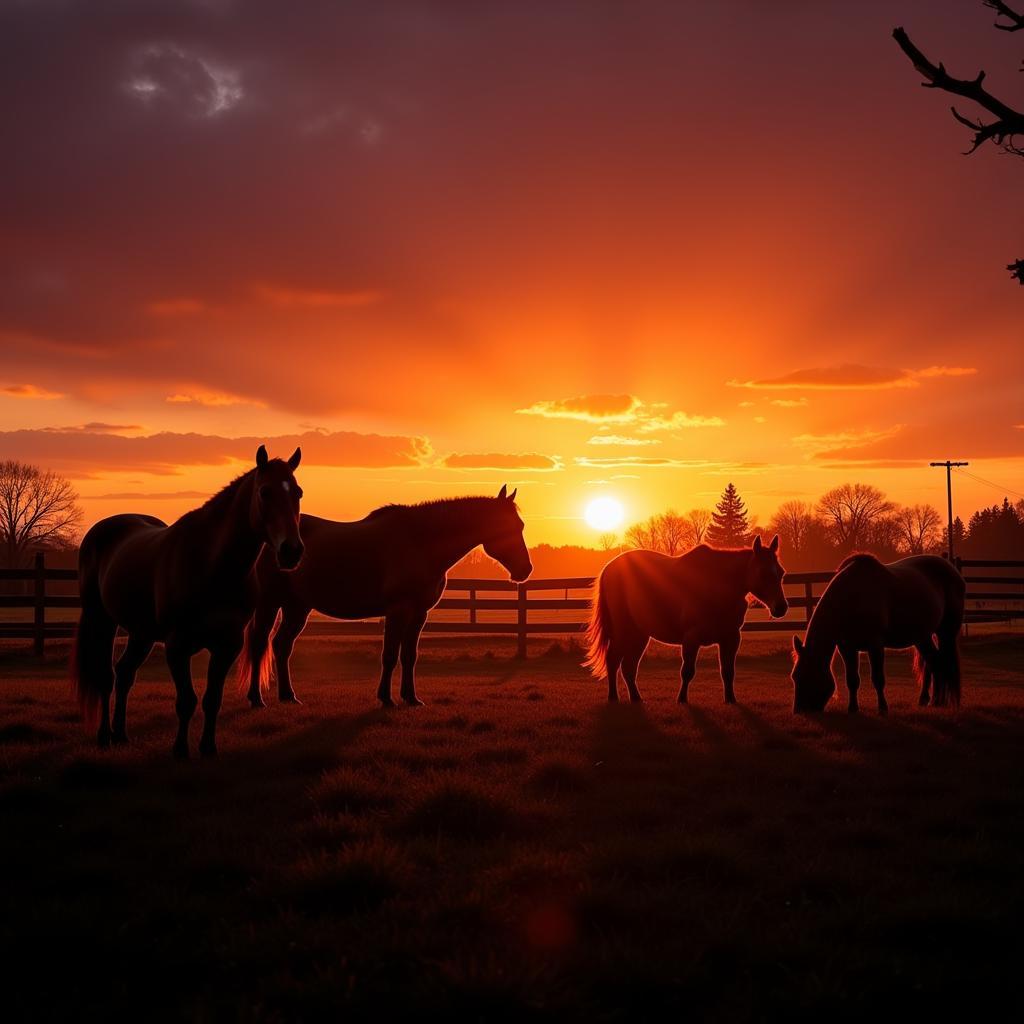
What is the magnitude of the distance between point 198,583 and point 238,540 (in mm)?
478

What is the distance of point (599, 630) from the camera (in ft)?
39.9

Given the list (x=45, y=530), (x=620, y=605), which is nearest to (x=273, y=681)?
(x=620, y=605)

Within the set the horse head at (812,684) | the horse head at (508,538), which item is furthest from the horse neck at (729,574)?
the horse head at (508,538)

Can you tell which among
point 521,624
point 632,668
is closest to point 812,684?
point 632,668

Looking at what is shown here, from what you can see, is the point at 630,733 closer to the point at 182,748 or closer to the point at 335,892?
the point at 182,748

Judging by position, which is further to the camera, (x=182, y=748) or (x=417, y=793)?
(x=182, y=748)

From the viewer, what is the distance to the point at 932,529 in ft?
447

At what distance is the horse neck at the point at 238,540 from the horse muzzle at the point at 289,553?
0.55 meters

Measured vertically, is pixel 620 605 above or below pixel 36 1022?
above

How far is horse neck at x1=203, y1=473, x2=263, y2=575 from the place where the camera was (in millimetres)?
7172

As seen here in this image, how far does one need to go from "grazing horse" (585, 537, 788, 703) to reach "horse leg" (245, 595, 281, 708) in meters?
4.30

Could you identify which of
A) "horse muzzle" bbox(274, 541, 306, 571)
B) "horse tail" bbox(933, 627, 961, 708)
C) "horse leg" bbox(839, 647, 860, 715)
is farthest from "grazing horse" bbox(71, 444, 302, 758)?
"horse tail" bbox(933, 627, 961, 708)

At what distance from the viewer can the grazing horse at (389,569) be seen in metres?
11.2

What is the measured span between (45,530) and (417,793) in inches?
3185
